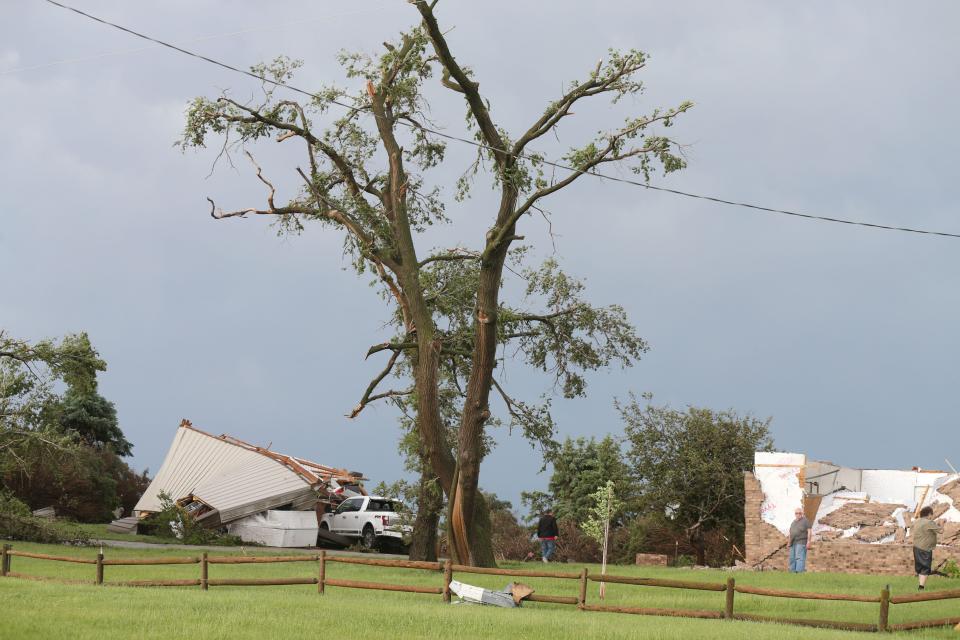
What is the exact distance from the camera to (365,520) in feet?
124

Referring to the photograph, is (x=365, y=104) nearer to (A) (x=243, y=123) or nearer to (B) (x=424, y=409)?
(A) (x=243, y=123)

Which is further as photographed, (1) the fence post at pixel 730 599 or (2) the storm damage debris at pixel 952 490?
(2) the storm damage debris at pixel 952 490

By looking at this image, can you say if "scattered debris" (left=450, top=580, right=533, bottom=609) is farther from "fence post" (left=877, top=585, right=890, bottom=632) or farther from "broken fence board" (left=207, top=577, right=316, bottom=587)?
"fence post" (left=877, top=585, right=890, bottom=632)

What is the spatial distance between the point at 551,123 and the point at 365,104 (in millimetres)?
6143

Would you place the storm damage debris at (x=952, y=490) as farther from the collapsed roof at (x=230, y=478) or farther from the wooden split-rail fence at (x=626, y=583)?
the collapsed roof at (x=230, y=478)

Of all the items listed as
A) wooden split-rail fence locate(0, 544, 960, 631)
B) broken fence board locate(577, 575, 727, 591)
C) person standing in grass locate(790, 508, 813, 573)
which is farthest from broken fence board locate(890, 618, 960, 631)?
person standing in grass locate(790, 508, 813, 573)

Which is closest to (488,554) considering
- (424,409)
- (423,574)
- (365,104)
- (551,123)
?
(423,574)

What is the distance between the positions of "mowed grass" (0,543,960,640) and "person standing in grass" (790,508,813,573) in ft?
10.1

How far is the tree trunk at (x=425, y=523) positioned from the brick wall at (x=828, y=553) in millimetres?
8706

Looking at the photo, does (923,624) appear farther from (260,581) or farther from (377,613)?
(260,581)

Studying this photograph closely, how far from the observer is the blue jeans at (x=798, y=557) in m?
26.8

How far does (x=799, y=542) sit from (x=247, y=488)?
21.0 m

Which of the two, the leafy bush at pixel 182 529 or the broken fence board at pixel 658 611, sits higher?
the broken fence board at pixel 658 611

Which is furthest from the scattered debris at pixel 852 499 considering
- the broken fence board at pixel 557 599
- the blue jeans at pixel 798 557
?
the broken fence board at pixel 557 599
